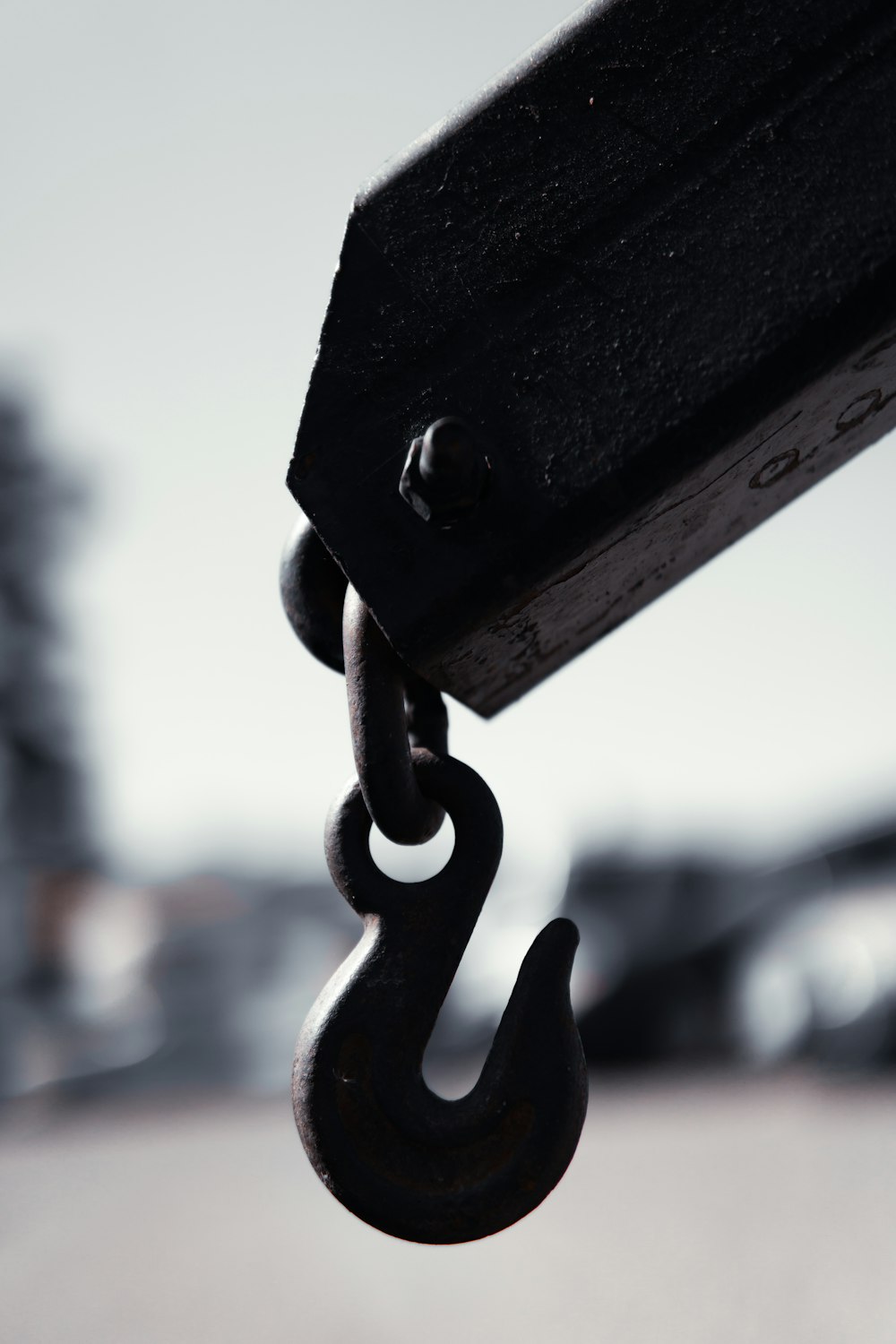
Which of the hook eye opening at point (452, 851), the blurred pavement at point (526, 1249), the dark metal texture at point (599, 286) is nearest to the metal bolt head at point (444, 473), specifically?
the dark metal texture at point (599, 286)

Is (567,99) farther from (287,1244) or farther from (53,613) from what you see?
(53,613)

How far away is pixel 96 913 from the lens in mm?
11617

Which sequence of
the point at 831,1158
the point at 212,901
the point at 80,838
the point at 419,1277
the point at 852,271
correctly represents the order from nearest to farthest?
the point at 852,271, the point at 419,1277, the point at 831,1158, the point at 212,901, the point at 80,838

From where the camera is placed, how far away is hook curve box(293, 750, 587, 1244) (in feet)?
1.78

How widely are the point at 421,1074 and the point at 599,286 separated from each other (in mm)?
333

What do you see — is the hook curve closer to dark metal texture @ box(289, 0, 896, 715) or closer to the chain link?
the chain link

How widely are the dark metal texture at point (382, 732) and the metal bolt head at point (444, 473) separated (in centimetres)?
7

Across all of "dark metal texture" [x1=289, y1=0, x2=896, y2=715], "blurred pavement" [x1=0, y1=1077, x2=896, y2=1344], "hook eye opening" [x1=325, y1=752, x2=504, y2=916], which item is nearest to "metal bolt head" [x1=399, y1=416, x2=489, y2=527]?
"dark metal texture" [x1=289, y1=0, x2=896, y2=715]

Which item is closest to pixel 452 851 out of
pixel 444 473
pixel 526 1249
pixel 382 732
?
pixel 382 732

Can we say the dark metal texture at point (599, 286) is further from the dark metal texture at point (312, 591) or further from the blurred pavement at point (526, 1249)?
the blurred pavement at point (526, 1249)

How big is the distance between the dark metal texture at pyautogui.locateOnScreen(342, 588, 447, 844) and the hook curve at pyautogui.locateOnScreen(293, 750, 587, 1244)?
0.02 metres

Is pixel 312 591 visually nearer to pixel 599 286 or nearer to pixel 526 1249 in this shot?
pixel 599 286

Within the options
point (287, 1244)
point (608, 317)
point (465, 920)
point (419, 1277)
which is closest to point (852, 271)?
point (608, 317)

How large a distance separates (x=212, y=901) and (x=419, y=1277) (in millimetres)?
8760
